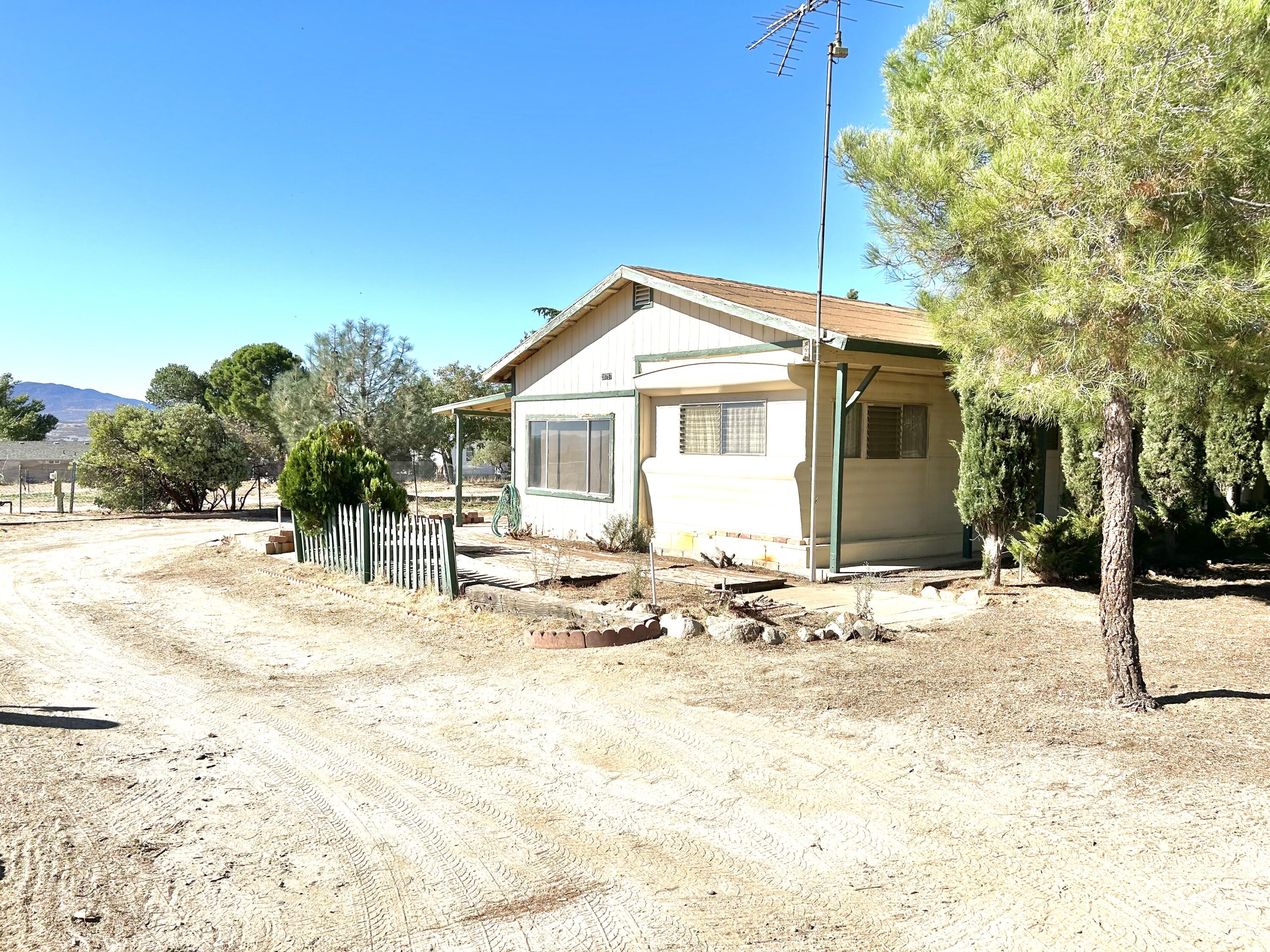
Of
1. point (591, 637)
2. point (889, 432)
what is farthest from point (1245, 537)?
point (591, 637)

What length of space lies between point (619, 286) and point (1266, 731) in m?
10.6

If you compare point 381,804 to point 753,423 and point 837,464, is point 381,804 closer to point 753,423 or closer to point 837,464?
point 837,464

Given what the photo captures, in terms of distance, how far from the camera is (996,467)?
33.3 ft

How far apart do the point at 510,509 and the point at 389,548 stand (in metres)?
5.66

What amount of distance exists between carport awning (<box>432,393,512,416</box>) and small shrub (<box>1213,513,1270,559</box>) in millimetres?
11868

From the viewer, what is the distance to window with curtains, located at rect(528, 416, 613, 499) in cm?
1465

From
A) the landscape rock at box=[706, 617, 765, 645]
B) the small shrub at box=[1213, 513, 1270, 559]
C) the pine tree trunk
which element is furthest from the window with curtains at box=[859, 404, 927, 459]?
the pine tree trunk

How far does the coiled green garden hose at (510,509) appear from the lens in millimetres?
16734

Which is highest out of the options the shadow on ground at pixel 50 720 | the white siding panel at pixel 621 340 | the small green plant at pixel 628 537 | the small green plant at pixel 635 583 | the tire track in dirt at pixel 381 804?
the white siding panel at pixel 621 340

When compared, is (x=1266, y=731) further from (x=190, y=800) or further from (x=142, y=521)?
(x=142, y=521)

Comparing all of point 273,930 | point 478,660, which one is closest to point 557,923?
point 273,930

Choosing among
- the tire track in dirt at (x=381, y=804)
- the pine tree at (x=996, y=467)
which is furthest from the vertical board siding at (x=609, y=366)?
the tire track in dirt at (x=381, y=804)

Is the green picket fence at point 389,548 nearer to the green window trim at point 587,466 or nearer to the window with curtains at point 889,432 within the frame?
the green window trim at point 587,466

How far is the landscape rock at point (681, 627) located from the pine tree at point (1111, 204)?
343 cm
